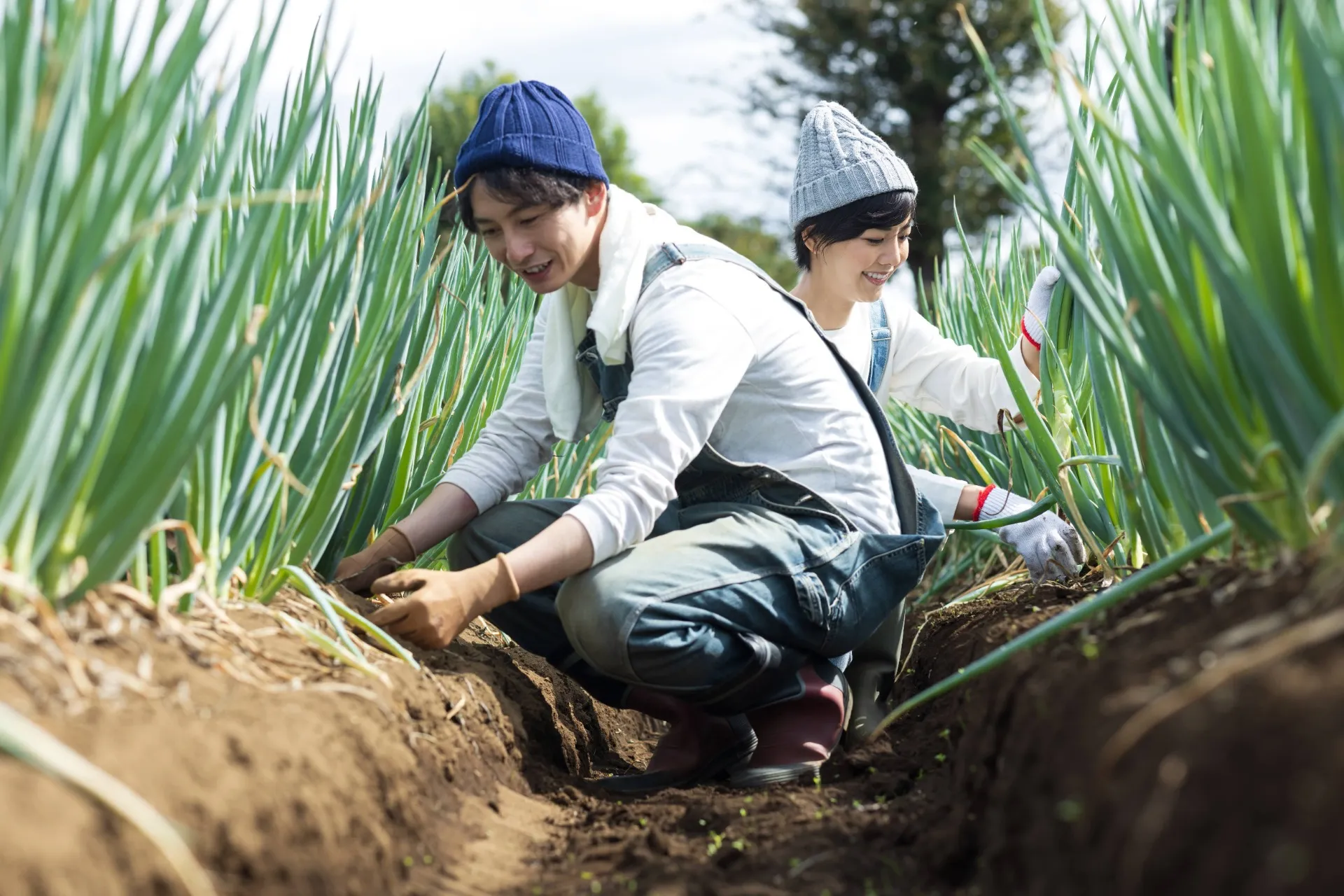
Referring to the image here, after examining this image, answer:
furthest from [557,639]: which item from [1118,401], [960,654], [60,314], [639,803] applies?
[60,314]

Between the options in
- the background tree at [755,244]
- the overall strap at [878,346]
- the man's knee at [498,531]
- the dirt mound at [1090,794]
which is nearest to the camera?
the dirt mound at [1090,794]

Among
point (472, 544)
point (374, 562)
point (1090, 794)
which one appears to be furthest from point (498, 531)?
point (1090, 794)

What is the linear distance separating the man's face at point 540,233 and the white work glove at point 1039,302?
0.86m

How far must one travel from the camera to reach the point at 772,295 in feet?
6.82

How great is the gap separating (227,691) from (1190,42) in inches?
49.9

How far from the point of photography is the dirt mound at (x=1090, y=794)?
722mm

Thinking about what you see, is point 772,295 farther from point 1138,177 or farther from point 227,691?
point 227,691

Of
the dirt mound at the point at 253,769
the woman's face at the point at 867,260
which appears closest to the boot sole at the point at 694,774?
the dirt mound at the point at 253,769

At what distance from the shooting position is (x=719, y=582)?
6.05 ft

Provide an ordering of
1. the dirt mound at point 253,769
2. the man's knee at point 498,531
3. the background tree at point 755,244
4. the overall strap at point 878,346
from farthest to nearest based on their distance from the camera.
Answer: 1. the background tree at point 755,244
2. the overall strap at point 878,346
3. the man's knee at point 498,531
4. the dirt mound at point 253,769

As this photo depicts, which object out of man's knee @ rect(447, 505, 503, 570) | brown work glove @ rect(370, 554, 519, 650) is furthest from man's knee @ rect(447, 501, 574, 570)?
brown work glove @ rect(370, 554, 519, 650)

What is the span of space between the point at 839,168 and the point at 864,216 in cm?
12

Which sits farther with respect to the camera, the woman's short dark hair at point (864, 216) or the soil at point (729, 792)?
the woman's short dark hair at point (864, 216)

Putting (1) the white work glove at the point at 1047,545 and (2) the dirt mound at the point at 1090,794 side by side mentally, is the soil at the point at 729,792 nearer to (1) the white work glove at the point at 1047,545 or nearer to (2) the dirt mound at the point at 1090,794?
(2) the dirt mound at the point at 1090,794
